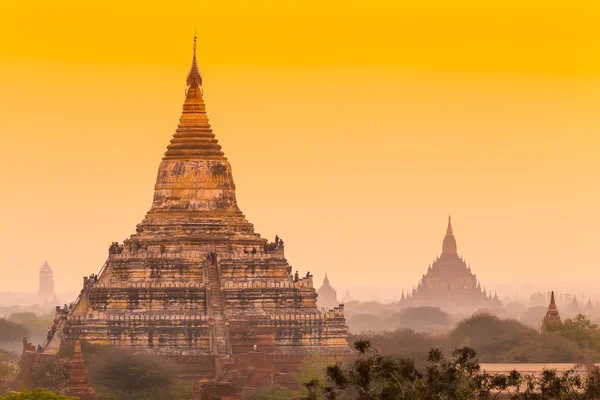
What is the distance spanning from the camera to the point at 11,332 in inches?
4469

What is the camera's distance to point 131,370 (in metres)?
72.8

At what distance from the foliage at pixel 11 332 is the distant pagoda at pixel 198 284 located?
23.5m

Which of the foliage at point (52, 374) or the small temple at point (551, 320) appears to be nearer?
the foliage at point (52, 374)

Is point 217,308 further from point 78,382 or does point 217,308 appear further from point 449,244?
point 449,244

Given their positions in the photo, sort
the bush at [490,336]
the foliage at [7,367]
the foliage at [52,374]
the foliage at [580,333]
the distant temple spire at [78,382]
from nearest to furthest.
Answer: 1. the distant temple spire at [78,382]
2. the foliage at [52,374]
3. the foliage at [7,367]
4. the foliage at [580,333]
5. the bush at [490,336]

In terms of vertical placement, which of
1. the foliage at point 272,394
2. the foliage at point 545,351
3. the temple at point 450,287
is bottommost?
the foliage at point 272,394

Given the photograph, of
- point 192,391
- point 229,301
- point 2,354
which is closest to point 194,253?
point 229,301

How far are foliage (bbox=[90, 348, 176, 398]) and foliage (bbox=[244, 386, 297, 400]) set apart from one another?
2720 mm

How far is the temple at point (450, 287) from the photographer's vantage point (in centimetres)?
18650

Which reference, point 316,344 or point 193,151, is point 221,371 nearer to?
point 316,344

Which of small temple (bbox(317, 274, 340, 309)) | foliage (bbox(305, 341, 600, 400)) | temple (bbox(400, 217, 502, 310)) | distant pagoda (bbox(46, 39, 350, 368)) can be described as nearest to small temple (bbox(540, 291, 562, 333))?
distant pagoda (bbox(46, 39, 350, 368))

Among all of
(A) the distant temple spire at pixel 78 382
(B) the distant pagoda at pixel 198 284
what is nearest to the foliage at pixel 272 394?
(A) the distant temple spire at pixel 78 382

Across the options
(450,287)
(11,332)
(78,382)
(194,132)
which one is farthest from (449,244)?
(78,382)

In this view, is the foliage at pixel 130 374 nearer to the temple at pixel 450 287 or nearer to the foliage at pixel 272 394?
the foliage at pixel 272 394
